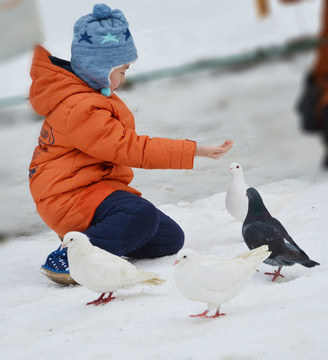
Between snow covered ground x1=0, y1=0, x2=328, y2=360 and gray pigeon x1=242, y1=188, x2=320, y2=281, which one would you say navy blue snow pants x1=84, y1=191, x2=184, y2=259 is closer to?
snow covered ground x1=0, y1=0, x2=328, y2=360

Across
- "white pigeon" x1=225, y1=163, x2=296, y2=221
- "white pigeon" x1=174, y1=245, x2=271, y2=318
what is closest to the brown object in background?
"white pigeon" x1=174, y1=245, x2=271, y2=318

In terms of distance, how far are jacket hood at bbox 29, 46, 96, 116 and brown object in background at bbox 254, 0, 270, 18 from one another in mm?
1010

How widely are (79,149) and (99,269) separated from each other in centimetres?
31

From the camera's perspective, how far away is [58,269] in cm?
129

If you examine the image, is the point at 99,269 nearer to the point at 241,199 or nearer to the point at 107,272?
the point at 107,272

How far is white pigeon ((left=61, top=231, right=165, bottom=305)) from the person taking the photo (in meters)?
1.03

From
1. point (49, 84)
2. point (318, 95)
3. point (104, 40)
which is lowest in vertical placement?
point (49, 84)

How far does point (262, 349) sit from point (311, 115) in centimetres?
51

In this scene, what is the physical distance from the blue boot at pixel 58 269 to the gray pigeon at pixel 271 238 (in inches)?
18.0

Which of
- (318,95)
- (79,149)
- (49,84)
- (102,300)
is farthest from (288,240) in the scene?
(318,95)

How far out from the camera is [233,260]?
85 centimetres

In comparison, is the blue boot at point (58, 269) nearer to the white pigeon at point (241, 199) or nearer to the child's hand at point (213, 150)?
the white pigeon at point (241, 199)

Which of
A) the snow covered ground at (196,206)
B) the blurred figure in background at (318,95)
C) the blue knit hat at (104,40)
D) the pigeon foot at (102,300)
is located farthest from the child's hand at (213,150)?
the blurred figure in background at (318,95)

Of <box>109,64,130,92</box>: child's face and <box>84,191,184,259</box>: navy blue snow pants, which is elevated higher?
<box>109,64,130,92</box>: child's face
